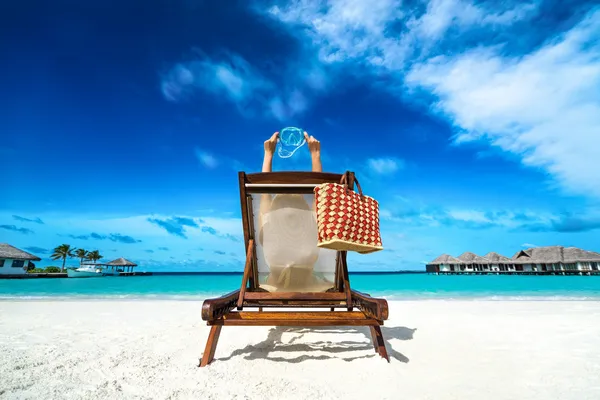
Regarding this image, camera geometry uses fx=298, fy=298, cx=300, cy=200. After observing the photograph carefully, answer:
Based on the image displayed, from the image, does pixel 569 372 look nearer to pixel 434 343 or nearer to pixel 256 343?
pixel 434 343

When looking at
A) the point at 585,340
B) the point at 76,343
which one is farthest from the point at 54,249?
the point at 585,340

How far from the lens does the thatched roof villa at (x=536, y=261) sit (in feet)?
121

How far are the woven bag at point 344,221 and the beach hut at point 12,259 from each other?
44509mm

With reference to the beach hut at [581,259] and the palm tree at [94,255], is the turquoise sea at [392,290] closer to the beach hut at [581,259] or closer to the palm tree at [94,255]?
the beach hut at [581,259]

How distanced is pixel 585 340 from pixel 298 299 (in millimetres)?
3671

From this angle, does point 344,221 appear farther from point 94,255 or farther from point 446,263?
point 94,255

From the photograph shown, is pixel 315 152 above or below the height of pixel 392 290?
above

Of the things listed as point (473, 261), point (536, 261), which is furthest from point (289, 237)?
point (473, 261)

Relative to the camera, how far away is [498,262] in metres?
43.9

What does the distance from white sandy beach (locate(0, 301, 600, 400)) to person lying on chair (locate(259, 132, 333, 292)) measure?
0.70 metres

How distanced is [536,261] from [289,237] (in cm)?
4832

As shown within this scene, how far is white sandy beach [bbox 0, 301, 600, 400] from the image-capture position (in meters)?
1.94

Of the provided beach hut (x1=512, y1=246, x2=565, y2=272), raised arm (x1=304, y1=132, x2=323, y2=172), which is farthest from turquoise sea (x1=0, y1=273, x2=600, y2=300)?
beach hut (x1=512, y1=246, x2=565, y2=272)

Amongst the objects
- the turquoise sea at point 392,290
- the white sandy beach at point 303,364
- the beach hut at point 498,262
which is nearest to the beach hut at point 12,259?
the turquoise sea at point 392,290
